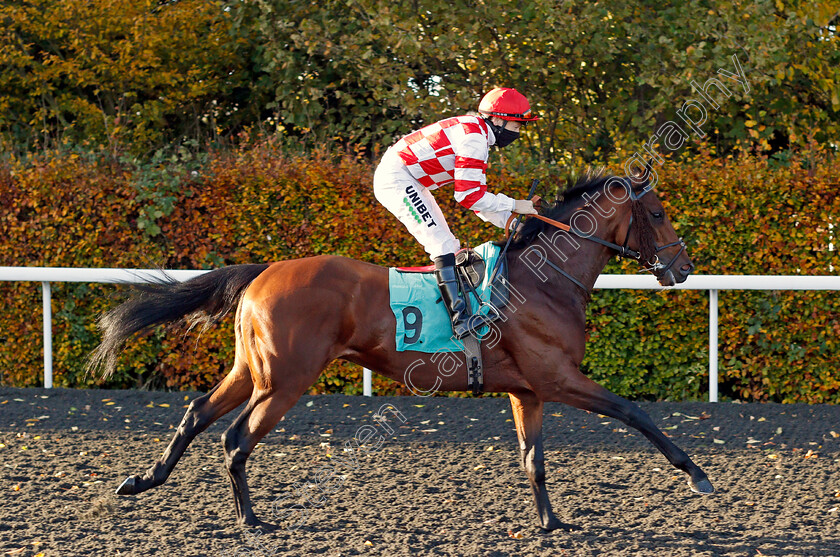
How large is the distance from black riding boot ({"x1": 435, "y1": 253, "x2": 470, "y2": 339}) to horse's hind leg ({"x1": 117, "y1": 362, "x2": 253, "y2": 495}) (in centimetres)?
103

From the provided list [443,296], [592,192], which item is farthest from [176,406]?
[592,192]

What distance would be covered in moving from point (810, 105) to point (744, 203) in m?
3.12

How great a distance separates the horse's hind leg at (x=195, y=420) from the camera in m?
4.16

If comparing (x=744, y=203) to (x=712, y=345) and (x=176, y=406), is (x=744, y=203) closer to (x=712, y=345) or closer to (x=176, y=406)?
(x=712, y=345)

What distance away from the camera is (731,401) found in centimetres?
661

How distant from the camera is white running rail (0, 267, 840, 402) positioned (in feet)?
20.2

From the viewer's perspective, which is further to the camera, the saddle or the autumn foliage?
the autumn foliage

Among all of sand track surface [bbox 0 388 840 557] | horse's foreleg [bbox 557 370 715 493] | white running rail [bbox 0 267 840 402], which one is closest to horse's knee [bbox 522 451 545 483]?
sand track surface [bbox 0 388 840 557]

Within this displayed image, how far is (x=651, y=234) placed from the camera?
13.8 ft

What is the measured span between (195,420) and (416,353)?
1.12 metres

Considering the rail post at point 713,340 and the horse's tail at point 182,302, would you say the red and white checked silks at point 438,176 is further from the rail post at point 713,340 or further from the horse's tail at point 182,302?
A: the rail post at point 713,340

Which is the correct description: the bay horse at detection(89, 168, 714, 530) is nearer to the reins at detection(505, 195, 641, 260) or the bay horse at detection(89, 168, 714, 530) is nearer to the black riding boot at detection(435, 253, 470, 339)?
the reins at detection(505, 195, 641, 260)

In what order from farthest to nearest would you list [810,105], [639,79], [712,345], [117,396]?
[810,105]
[639,79]
[117,396]
[712,345]

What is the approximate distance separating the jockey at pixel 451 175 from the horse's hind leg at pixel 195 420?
1.07 metres
